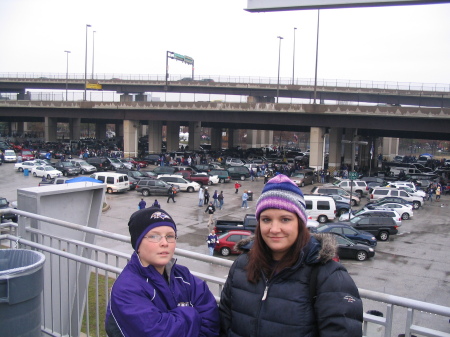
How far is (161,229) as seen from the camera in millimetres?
2916

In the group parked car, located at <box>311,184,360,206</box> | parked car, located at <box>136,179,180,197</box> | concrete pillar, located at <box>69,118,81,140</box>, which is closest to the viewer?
parked car, located at <box>311,184,360,206</box>

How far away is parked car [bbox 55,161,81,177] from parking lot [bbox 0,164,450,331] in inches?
144

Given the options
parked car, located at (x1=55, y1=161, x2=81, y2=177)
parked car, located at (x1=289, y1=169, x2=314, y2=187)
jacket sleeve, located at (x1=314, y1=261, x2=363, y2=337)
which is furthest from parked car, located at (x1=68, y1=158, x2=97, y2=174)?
jacket sleeve, located at (x1=314, y1=261, x2=363, y2=337)

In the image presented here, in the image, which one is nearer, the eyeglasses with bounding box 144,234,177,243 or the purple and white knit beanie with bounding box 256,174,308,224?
the purple and white knit beanie with bounding box 256,174,308,224

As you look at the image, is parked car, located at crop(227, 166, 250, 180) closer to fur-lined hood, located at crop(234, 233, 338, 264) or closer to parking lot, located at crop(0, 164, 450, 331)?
parking lot, located at crop(0, 164, 450, 331)

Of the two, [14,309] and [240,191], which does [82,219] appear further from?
[240,191]

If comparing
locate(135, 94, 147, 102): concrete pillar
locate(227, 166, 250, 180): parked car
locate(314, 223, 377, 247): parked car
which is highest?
locate(135, 94, 147, 102): concrete pillar

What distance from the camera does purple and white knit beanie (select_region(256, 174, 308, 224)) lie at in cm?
261

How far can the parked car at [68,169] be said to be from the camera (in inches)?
1638

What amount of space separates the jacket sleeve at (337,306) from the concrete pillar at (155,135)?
5824cm

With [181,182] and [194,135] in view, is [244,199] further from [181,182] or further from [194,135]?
[194,135]

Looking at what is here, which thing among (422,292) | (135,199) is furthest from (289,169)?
(422,292)

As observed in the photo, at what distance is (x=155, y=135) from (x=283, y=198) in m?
59.0

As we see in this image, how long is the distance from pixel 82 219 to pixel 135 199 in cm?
2699
